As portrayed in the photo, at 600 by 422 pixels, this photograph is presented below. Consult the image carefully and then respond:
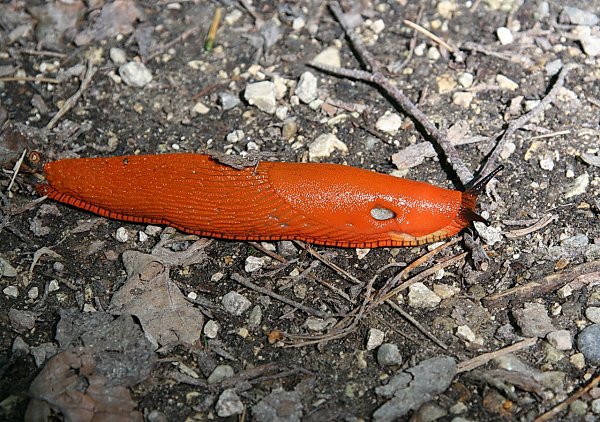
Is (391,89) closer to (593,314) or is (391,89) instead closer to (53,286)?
(593,314)

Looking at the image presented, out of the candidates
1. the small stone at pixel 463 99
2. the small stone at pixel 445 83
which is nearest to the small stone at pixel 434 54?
the small stone at pixel 445 83

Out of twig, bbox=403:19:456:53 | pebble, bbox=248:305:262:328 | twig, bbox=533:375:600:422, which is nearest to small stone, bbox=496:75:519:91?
twig, bbox=403:19:456:53

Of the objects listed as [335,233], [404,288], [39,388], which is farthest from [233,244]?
[39,388]

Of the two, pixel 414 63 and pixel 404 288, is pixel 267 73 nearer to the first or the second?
pixel 414 63

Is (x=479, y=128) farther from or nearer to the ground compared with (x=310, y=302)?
farther from the ground

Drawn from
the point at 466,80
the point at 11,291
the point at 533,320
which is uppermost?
the point at 466,80

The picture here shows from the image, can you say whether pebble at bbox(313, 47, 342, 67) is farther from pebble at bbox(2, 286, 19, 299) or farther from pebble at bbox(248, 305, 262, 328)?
pebble at bbox(2, 286, 19, 299)

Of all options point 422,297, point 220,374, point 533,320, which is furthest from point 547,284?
point 220,374
